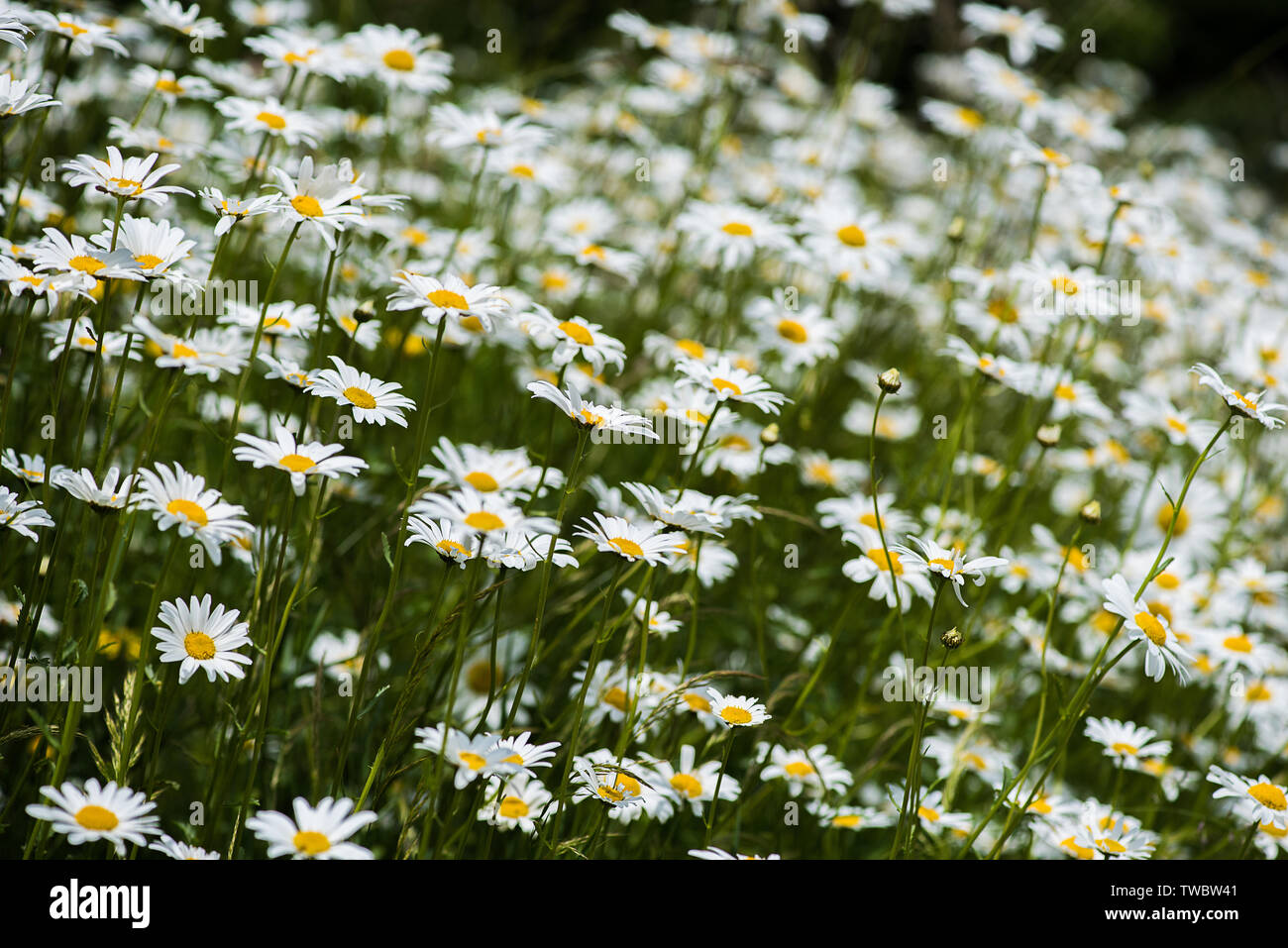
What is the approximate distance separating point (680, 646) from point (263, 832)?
168cm

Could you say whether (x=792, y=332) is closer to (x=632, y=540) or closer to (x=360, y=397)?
(x=632, y=540)

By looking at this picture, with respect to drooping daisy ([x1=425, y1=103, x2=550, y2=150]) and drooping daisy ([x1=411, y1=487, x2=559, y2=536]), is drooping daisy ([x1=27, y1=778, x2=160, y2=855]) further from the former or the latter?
drooping daisy ([x1=425, y1=103, x2=550, y2=150])

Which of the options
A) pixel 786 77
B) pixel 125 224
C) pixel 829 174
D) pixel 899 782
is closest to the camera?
pixel 125 224

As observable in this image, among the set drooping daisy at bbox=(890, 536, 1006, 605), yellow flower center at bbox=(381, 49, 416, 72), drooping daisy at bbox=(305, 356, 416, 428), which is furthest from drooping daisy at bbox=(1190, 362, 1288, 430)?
yellow flower center at bbox=(381, 49, 416, 72)

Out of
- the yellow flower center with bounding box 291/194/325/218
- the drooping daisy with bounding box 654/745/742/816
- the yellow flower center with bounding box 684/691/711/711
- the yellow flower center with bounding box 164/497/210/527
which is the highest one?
the yellow flower center with bounding box 291/194/325/218

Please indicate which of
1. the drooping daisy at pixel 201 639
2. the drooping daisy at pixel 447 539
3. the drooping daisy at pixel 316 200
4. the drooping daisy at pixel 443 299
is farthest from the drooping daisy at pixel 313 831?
the drooping daisy at pixel 316 200

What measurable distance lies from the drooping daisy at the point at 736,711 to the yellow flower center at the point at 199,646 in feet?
2.90

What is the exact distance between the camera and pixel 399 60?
314 cm

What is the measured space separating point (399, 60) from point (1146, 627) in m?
2.51

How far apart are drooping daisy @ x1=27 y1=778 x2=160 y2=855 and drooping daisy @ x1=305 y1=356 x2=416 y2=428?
2.25ft

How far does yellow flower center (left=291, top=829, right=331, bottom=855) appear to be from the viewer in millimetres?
1465
